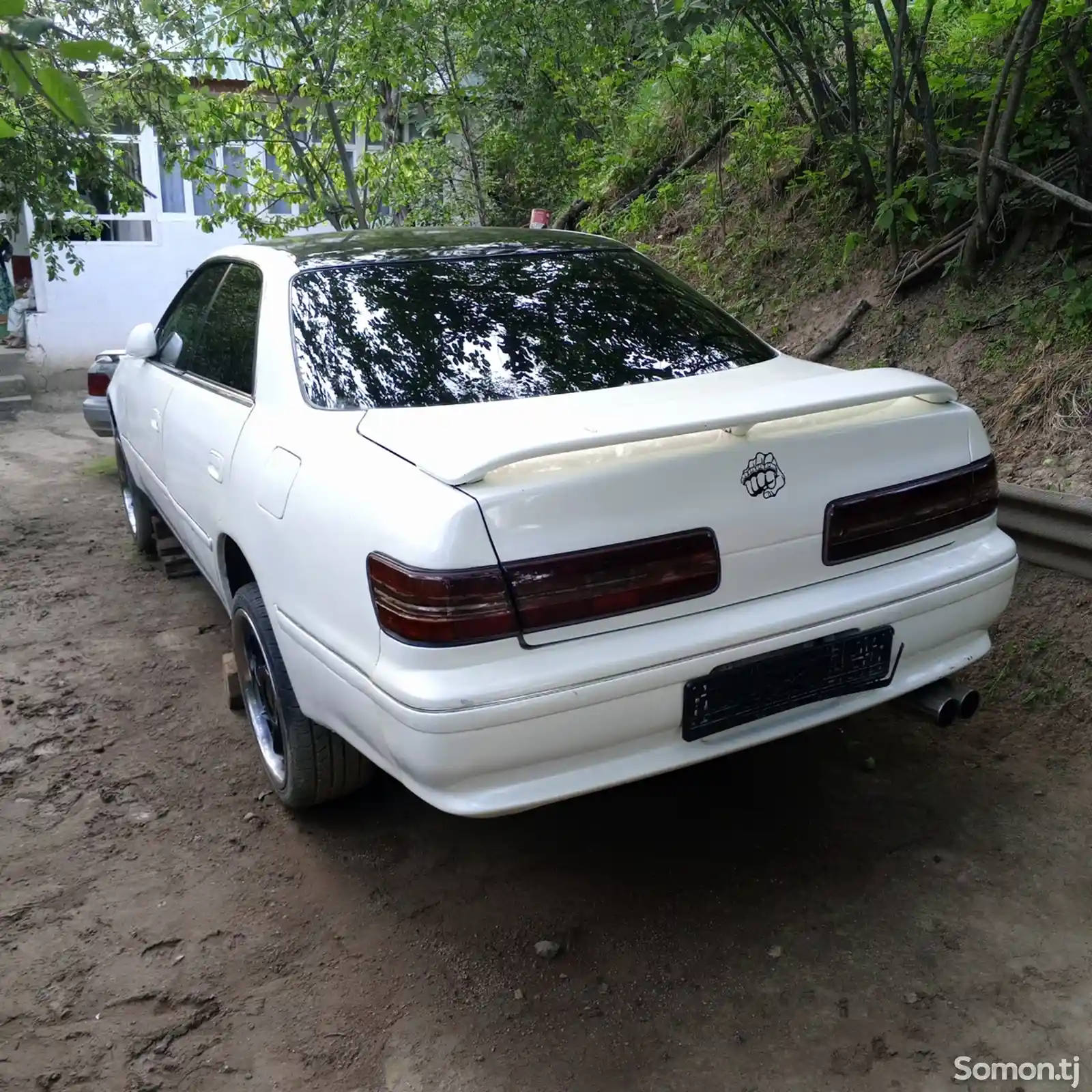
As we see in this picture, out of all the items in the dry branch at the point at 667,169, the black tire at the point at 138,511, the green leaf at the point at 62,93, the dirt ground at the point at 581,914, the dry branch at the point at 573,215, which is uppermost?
the dry branch at the point at 667,169

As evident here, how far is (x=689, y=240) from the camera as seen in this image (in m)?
7.25

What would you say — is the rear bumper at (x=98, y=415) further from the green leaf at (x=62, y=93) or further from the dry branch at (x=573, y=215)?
the green leaf at (x=62, y=93)

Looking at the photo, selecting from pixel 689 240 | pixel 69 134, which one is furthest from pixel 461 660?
pixel 69 134

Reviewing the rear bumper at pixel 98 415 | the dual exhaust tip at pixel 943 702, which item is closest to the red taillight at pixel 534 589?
the dual exhaust tip at pixel 943 702

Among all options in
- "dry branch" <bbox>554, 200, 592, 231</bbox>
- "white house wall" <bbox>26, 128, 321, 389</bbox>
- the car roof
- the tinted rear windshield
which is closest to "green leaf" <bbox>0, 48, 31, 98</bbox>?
the tinted rear windshield

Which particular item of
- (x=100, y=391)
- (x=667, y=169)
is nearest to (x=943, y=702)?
(x=100, y=391)

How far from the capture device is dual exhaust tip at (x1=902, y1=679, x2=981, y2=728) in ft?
8.92

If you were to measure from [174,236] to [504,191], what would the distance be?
15.6ft

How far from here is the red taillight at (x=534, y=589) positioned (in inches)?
81.9

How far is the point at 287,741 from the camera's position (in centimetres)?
289

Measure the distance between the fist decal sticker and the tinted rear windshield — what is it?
0.66 metres

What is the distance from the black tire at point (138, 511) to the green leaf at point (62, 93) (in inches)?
145

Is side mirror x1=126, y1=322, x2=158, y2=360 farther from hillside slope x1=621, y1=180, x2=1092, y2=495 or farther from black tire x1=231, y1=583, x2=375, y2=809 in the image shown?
hillside slope x1=621, y1=180, x2=1092, y2=495

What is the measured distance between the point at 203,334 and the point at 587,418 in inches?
83.0
